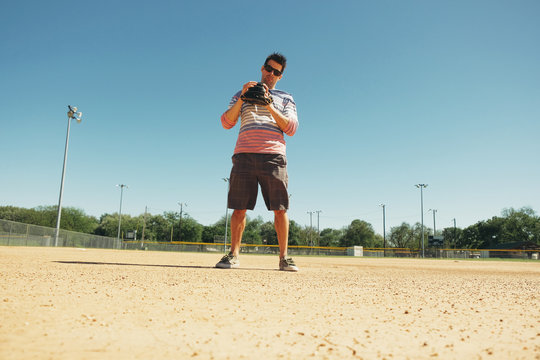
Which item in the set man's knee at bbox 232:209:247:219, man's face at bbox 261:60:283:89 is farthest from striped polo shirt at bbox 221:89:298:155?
man's knee at bbox 232:209:247:219

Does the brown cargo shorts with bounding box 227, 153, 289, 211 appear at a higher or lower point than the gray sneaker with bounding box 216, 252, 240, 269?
higher

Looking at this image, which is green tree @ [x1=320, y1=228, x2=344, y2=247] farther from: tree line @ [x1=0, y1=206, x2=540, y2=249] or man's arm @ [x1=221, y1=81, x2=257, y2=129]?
man's arm @ [x1=221, y1=81, x2=257, y2=129]

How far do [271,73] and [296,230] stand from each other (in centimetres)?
7267

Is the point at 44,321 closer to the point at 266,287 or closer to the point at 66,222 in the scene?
the point at 266,287

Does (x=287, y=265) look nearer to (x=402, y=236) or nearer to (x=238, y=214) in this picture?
(x=238, y=214)

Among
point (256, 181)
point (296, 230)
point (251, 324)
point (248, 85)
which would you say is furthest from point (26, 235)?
point (296, 230)

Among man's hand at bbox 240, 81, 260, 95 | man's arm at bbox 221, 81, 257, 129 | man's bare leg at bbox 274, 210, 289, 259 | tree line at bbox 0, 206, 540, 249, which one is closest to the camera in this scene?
man's hand at bbox 240, 81, 260, 95

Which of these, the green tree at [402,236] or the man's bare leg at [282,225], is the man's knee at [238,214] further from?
the green tree at [402,236]

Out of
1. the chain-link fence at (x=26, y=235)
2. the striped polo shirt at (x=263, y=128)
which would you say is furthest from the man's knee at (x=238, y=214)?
the chain-link fence at (x=26, y=235)

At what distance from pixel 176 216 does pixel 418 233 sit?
5055cm

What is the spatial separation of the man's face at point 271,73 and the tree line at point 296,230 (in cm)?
6247

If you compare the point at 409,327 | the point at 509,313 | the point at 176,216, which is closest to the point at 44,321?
the point at 409,327

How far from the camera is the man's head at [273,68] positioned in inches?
164

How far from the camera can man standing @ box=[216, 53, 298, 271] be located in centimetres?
372
